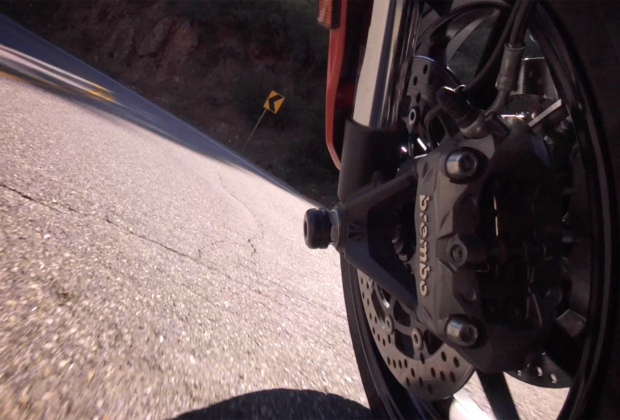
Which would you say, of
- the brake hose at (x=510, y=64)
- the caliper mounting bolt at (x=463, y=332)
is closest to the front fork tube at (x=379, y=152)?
the caliper mounting bolt at (x=463, y=332)

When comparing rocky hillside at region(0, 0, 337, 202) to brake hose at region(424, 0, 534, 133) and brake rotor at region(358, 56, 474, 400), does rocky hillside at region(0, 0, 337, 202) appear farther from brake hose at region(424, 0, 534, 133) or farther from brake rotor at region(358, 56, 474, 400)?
brake hose at region(424, 0, 534, 133)

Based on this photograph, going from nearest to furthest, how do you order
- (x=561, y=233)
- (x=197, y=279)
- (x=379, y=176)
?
(x=561, y=233) < (x=379, y=176) < (x=197, y=279)

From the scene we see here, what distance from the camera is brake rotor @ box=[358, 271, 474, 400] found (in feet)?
4.82

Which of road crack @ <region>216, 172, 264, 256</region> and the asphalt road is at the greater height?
the asphalt road

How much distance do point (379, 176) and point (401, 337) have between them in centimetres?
51

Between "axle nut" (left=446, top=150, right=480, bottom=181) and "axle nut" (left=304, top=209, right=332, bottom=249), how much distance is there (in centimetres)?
63

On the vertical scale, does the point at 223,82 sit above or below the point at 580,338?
below

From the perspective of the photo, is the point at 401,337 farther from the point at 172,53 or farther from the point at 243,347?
the point at 172,53

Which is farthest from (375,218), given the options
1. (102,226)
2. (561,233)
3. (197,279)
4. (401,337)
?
(102,226)

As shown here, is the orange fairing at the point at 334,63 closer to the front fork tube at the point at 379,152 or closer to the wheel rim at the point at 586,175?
the front fork tube at the point at 379,152

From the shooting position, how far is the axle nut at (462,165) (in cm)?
125

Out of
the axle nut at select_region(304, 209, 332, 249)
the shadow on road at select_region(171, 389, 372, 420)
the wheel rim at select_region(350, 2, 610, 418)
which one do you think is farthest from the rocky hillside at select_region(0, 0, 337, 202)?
the wheel rim at select_region(350, 2, 610, 418)

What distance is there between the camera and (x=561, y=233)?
1.25m

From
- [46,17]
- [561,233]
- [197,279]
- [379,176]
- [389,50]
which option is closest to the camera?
[561,233]
